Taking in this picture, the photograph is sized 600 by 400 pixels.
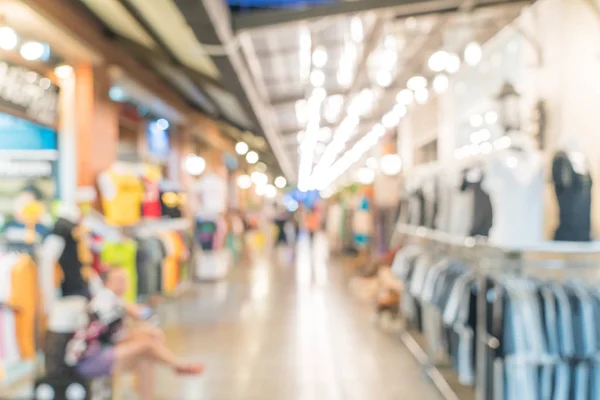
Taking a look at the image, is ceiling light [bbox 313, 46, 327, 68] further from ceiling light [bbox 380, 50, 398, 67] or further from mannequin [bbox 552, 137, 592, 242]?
mannequin [bbox 552, 137, 592, 242]

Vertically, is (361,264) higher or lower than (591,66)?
lower

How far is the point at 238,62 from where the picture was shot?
16.4ft

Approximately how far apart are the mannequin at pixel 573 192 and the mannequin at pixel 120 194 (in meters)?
4.16

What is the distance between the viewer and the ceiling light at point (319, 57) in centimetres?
765

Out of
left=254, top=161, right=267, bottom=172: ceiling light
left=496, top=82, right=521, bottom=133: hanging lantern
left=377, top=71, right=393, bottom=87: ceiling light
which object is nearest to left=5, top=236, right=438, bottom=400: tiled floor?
left=496, top=82, right=521, bottom=133: hanging lantern

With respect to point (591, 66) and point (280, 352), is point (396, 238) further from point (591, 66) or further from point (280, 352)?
point (591, 66)

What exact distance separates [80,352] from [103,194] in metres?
2.63

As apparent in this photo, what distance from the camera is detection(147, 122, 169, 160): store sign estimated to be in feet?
26.4

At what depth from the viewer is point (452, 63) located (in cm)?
655

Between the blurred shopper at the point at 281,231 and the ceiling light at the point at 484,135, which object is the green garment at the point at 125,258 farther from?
the blurred shopper at the point at 281,231

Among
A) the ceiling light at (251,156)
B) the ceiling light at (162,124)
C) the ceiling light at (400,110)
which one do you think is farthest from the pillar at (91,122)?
the ceiling light at (251,156)

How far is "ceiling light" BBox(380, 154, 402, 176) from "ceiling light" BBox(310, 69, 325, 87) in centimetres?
177

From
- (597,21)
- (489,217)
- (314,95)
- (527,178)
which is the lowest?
(489,217)

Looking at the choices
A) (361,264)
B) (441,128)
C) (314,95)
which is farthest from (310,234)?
(441,128)
